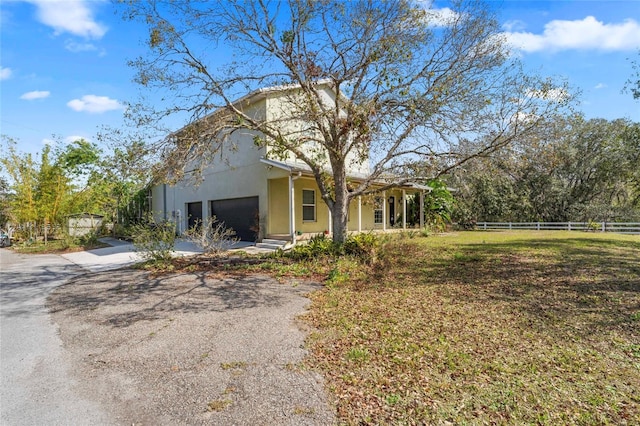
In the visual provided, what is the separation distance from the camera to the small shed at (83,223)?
20.5 m

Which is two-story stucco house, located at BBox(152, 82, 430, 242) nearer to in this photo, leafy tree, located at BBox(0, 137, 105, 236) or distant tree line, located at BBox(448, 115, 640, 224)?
leafy tree, located at BBox(0, 137, 105, 236)

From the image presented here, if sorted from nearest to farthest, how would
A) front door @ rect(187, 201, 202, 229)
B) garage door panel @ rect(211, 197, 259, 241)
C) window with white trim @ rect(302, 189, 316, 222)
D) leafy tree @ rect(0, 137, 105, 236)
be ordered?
1. garage door panel @ rect(211, 197, 259, 241)
2. window with white trim @ rect(302, 189, 316, 222)
3. front door @ rect(187, 201, 202, 229)
4. leafy tree @ rect(0, 137, 105, 236)

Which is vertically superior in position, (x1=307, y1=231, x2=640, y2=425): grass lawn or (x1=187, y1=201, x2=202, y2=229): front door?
(x1=187, y1=201, x2=202, y2=229): front door

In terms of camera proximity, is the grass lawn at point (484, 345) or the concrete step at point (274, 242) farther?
the concrete step at point (274, 242)

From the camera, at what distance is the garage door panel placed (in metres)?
15.1

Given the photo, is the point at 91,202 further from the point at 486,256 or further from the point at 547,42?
the point at 547,42

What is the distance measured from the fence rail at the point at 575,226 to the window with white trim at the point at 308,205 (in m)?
17.5

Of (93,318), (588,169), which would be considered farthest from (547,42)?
(588,169)

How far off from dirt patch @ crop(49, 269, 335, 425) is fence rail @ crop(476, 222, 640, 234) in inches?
952

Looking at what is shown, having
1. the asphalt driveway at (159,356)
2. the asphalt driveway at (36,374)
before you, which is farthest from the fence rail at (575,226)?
the asphalt driveway at (36,374)

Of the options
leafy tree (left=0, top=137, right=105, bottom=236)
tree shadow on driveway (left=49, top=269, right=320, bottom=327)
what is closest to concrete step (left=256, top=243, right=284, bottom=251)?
tree shadow on driveway (left=49, top=269, right=320, bottom=327)

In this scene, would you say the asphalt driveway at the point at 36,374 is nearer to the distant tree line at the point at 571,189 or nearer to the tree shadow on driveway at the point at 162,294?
the tree shadow on driveway at the point at 162,294

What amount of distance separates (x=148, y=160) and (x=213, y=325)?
551 cm

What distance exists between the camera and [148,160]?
8.70m
